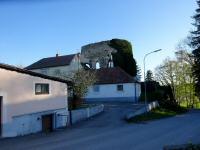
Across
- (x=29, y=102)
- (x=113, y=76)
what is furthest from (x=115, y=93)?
(x=29, y=102)

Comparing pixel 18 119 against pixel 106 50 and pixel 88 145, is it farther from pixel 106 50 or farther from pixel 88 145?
pixel 106 50

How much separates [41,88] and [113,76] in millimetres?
30699

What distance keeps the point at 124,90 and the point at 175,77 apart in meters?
14.7

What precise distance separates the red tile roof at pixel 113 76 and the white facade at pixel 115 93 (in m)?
0.63

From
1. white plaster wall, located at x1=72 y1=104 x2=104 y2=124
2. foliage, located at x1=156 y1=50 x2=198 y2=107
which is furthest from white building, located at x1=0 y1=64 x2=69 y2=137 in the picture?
foliage, located at x1=156 y1=50 x2=198 y2=107

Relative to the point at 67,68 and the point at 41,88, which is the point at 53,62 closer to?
the point at 67,68

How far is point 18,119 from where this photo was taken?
25.3 metres

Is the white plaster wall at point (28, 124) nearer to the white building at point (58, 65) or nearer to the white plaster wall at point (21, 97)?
the white plaster wall at point (21, 97)

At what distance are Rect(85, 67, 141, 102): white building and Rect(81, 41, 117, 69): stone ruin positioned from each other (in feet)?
36.5

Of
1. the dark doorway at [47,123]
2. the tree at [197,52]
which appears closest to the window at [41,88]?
the dark doorway at [47,123]

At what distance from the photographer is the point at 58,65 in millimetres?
61906

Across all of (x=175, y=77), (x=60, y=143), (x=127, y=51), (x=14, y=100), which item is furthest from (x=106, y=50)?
(x=60, y=143)

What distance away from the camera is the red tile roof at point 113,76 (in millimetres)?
56906

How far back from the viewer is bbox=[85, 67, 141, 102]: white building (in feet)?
183
